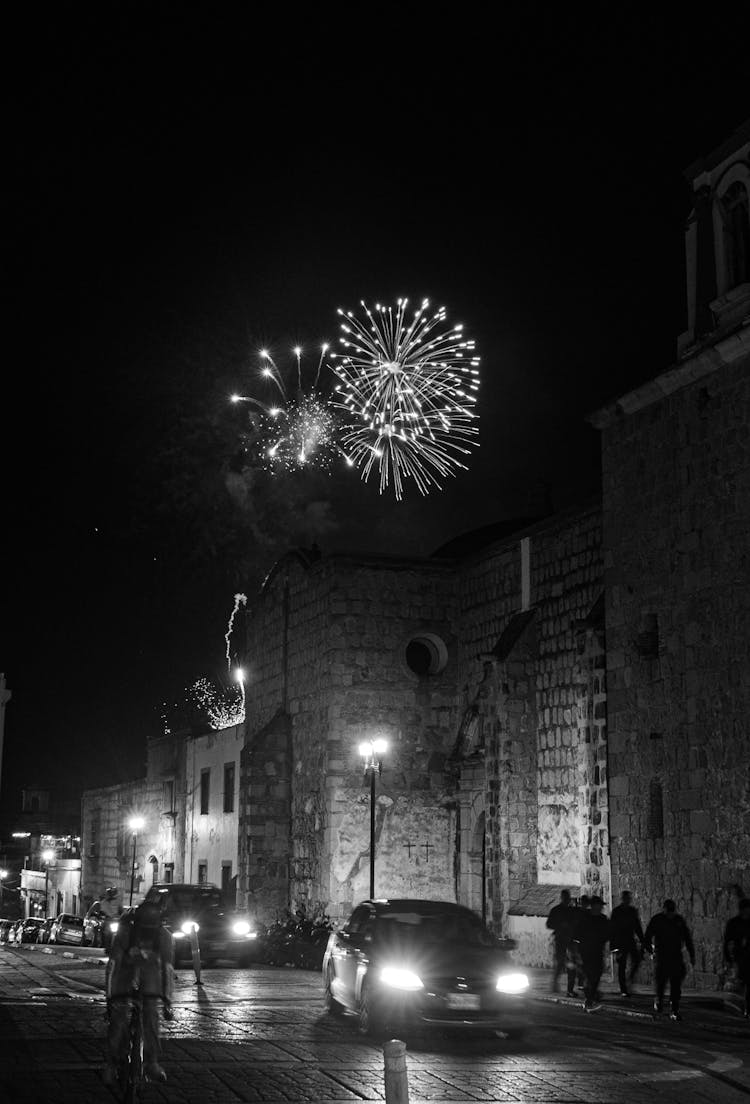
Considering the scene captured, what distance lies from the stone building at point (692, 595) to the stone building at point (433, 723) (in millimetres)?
1612

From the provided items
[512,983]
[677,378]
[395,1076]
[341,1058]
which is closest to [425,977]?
[512,983]

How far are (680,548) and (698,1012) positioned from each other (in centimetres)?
710

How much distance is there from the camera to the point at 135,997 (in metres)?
10.8

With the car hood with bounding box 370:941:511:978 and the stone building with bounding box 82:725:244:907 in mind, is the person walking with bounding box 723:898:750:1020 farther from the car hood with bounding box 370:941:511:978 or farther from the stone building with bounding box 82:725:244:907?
the stone building with bounding box 82:725:244:907

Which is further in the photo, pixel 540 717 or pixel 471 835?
pixel 471 835

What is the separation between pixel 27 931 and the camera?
4494 cm

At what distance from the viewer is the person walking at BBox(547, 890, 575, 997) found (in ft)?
63.1

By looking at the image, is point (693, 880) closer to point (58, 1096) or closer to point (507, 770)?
point (507, 770)

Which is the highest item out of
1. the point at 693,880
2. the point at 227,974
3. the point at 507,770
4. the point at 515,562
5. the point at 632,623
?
the point at 515,562

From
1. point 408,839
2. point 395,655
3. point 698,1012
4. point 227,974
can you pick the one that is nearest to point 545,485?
point 395,655

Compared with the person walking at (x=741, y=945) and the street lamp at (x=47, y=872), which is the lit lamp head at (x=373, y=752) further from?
the street lamp at (x=47, y=872)

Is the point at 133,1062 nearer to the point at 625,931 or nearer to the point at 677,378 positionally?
the point at 625,931

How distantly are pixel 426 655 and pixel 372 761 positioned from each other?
15.4 feet

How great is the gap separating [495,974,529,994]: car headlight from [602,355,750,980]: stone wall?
19.0 ft
